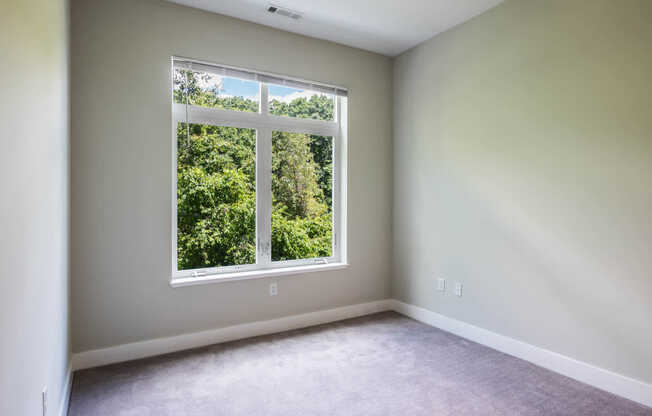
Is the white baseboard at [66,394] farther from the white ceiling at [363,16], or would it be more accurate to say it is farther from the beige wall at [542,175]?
the beige wall at [542,175]

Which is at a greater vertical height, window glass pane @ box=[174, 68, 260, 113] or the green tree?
window glass pane @ box=[174, 68, 260, 113]

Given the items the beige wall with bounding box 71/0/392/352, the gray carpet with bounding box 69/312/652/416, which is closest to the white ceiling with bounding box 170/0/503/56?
the beige wall with bounding box 71/0/392/352

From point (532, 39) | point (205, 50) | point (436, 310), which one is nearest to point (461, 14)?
point (532, 39)

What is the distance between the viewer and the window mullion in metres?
3.48

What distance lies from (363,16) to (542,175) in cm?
195

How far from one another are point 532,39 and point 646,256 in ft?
5.54

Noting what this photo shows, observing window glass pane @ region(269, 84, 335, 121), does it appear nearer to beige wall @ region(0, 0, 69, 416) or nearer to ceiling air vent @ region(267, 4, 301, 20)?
ceiling air vent @ region(267, 4, 301, 20)

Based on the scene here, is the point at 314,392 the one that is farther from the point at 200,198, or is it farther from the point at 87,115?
the point at 87,115

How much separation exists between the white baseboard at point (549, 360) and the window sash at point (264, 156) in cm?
121

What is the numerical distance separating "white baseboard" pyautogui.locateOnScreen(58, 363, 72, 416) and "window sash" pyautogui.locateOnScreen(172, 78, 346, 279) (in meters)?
0.94

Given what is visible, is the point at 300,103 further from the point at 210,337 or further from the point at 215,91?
the point at 210,337

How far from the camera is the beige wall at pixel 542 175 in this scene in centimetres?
233

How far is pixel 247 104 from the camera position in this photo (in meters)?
3.44

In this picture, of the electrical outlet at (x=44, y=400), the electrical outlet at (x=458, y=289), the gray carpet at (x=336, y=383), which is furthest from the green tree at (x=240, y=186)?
the electrical outlet at (x=44, y=400)
